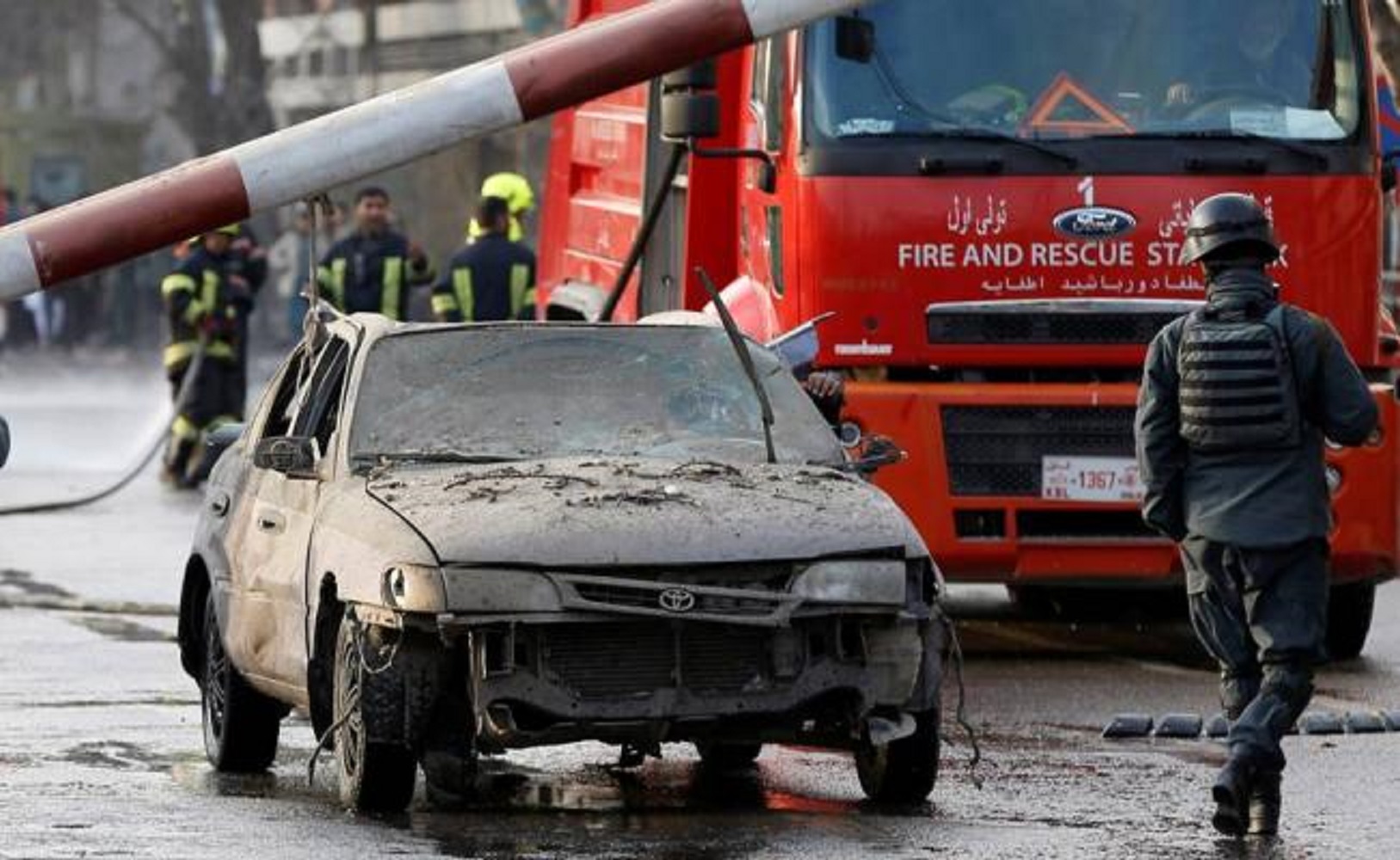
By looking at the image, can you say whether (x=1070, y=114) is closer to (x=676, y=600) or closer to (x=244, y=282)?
(x=676, y=600)

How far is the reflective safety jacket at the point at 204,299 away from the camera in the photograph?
25.9 meters

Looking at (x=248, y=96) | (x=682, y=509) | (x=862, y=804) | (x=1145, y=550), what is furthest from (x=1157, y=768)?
(x=248, y=96)

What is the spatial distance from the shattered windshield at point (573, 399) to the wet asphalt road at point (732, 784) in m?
0.95

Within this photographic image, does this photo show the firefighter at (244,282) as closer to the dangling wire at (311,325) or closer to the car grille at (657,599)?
the dangling wire at (311,325)

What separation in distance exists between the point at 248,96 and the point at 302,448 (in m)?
45.0

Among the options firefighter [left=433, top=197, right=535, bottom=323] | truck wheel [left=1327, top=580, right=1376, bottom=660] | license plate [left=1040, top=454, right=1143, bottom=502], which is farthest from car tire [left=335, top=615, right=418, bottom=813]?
firefighter [left=433, top=197, right=535, bottom=323]

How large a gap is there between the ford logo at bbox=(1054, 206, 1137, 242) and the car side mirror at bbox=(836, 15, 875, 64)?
913 mm

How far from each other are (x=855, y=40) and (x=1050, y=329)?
1270 mm

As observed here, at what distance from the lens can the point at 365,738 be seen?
1040 centimetres

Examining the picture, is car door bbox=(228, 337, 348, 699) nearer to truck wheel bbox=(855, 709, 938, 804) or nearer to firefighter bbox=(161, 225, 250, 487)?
truck wheel bbox=(855, 709, 938, 804)

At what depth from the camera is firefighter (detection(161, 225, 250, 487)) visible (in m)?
25.9

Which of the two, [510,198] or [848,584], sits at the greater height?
[510,198]

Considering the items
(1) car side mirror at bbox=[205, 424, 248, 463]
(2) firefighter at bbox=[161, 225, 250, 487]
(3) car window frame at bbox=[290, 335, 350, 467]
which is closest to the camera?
(3) car window frame at bbox=[290, 335, 350, 467]

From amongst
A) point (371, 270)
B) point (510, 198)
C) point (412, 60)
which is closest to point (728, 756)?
point (510, 198)
